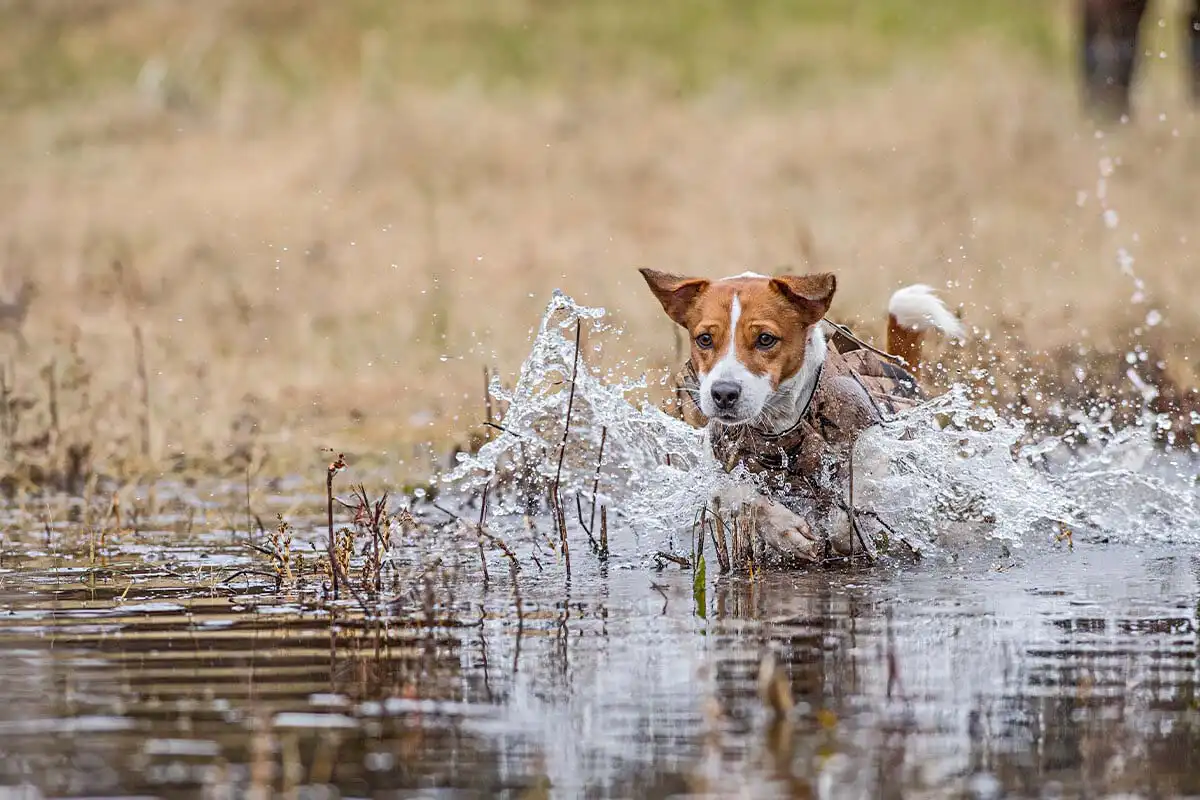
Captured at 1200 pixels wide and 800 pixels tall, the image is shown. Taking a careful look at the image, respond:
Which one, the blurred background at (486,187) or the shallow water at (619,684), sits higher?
the blurred background at (486,187)

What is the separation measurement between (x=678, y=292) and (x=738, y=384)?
26.0 inches

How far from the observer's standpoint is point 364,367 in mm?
13695

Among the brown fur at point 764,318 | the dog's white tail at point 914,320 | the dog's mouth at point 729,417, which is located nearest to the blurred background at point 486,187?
the dog's white tail at point 914,320

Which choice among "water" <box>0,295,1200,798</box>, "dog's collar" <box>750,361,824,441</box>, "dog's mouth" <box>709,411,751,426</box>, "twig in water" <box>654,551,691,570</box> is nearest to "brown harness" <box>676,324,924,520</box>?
"dog's collar" <box>750,361,824,441</box>

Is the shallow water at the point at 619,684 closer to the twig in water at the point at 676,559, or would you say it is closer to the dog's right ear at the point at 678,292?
the twig in water at the point at 676,559

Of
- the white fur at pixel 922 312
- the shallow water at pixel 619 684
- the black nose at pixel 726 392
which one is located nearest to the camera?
the shallow water at pixel 619 684

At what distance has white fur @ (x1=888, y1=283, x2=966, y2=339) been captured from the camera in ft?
26.6

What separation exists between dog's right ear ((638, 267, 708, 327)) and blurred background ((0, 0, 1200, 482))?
2.75m

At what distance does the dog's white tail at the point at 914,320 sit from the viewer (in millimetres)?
8109

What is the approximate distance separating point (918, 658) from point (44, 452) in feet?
20.8

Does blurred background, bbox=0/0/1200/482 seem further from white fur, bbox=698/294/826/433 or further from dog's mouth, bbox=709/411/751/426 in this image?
dog's mouth, bbox=709/411/751/426

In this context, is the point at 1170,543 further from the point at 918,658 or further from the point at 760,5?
the point at 760,5

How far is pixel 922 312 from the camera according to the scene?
321 inches

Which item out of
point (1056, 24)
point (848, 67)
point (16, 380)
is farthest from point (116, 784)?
point (1056, 24)
